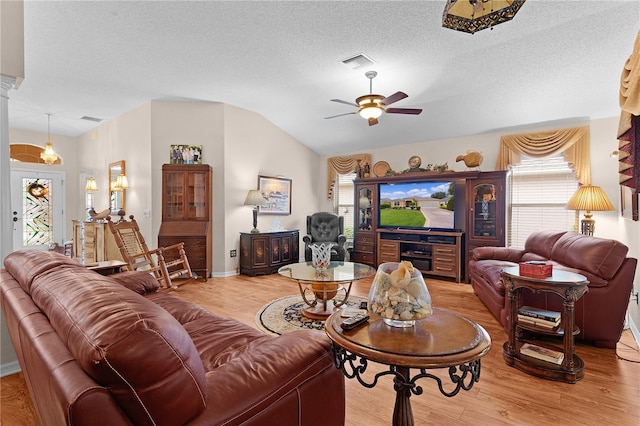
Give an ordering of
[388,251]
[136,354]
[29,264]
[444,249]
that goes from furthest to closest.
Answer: [388,251]
[444,249]
[29,264]
[136,354]

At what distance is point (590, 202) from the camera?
3852 millimetres

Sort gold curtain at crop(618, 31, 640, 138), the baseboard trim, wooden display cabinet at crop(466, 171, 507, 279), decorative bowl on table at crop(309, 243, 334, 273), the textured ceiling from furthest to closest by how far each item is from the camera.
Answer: wooden display cabinet at crop(466, 171, 507, 279) → decorative bowl on table at crop(309, 243, 334, 273) → the textured ceiling → the baseboard trim → gold curtain at crop(618, 31, 640, 138)

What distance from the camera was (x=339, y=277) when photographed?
3.10 m

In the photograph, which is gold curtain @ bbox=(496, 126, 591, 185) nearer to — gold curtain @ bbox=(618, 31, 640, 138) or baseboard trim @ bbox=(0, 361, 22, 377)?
gold curtain @ bbox=(618, 31, 640, 138)

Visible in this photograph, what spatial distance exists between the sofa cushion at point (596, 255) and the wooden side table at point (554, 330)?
50 cm

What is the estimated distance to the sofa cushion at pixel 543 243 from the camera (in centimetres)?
354

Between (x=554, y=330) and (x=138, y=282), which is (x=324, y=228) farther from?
(x=554, y=330)

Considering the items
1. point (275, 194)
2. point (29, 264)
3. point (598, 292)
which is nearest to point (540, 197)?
point (598, 292)

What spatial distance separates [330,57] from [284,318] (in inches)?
112

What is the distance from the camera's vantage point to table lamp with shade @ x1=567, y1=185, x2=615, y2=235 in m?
3.81

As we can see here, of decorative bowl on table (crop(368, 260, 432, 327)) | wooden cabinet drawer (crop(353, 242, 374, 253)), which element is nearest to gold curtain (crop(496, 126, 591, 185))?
wooden cabinet drawer (crop(353, 242, 374, 253))

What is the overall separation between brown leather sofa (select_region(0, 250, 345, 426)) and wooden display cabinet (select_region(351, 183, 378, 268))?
15.2 feet

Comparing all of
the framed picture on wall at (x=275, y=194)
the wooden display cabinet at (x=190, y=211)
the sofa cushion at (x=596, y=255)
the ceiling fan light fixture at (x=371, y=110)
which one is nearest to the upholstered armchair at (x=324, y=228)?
the framed picture on wall at (x=275, y=194)

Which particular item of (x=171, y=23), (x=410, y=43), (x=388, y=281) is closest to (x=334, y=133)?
(x=410, y=43)
